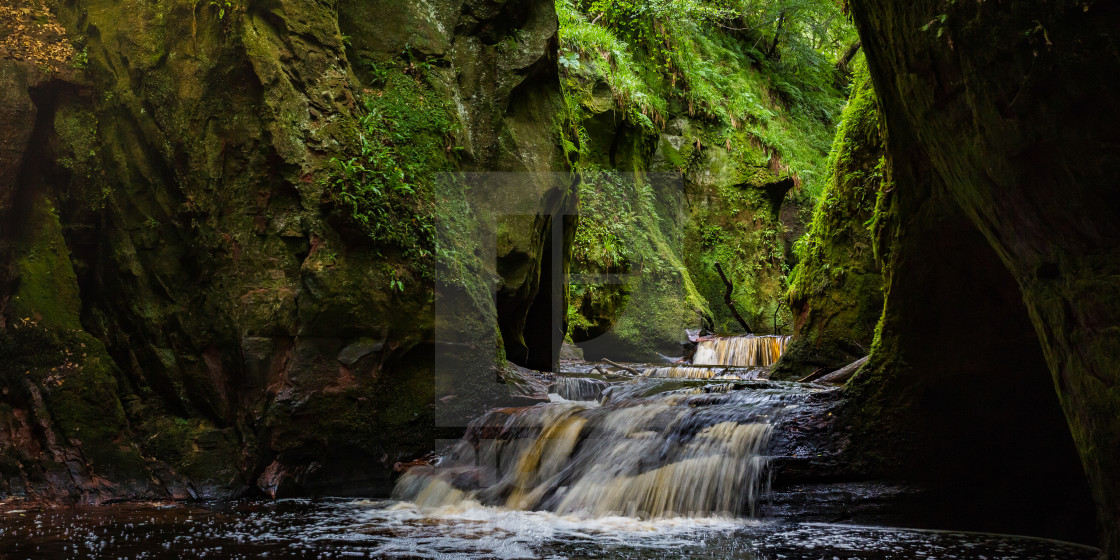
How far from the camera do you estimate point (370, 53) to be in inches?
271

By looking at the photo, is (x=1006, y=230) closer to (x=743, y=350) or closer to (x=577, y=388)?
(x=577, y=388)

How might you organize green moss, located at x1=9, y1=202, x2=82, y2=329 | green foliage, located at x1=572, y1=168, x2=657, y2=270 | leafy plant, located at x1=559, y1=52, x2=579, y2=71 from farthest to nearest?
→ 1. green foliage, located at x1=572, y1=168, x2=657, y2=270
2. leafy plant, located at x1=559, y1=52, x2=579, y2=71
3. green moss, located at x1=9, y1=202, x2=82, y2=329

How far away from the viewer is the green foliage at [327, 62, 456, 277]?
5.96m

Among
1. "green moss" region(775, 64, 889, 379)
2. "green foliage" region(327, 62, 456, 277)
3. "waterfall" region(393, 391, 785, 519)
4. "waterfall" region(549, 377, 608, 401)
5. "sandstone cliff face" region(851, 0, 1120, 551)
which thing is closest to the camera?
"sandstone cliff face" region(851, 0, 1120, 551)

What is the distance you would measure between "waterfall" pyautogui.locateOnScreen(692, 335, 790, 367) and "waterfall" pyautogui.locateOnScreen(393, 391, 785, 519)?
4952 millimetres

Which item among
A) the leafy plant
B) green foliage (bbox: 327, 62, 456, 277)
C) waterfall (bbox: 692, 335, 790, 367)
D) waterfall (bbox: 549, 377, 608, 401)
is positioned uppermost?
the leafy plant

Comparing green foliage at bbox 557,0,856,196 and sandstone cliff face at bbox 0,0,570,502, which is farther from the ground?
green foliage at bbox 557,0,856,196

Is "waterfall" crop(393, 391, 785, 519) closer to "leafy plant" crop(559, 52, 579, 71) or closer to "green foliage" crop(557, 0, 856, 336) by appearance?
"green foliage" crop(557, 0, 856, 336)

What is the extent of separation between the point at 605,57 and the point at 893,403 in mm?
11917

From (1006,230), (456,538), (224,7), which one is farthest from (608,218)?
(1006,230)

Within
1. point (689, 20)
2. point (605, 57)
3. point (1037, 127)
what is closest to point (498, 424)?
point (1037, 127)

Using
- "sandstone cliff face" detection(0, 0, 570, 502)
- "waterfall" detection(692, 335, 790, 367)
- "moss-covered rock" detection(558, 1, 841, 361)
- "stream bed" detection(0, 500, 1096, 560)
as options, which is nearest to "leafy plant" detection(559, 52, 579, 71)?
"moss-covered rock" detection(558, 1, 841, 361)

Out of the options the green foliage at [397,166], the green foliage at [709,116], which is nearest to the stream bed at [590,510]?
the green foliage at [397,166]

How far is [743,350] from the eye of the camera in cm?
1111
